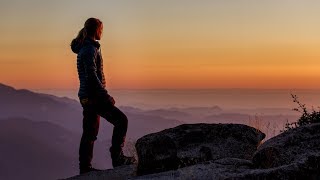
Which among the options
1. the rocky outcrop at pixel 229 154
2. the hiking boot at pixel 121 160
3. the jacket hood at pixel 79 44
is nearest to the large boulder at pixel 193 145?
the rocky outcrop at pixel 229 154

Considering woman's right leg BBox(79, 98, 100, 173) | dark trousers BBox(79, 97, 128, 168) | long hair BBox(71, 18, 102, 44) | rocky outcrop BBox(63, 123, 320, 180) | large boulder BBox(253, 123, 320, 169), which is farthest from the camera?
woman's right leg BBox(79, 98, 100, 173)

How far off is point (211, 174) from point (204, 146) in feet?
9.22

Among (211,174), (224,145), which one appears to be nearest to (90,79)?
(224,145)

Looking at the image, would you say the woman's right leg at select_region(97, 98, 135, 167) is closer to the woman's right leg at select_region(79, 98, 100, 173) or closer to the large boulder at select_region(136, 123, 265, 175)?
the woman's right leg at select_region(79, 98, 100, 173)

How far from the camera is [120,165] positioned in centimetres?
1208

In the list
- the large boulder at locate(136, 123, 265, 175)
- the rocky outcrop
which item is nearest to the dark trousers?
the rocky outcrop

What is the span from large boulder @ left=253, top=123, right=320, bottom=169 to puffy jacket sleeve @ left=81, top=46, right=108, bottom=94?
3.60m

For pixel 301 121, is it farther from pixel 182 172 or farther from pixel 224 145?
pixel 182 172

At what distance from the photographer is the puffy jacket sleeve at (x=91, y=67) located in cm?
1112

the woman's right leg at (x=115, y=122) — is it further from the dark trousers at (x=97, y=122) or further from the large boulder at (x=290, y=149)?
the large boulder at (x=290, y=149)

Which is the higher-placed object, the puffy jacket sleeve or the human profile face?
the human profile face

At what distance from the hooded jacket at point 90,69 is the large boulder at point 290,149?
11.9 feet

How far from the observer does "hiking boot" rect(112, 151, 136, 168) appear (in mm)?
12009

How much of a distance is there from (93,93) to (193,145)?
2201 mm
